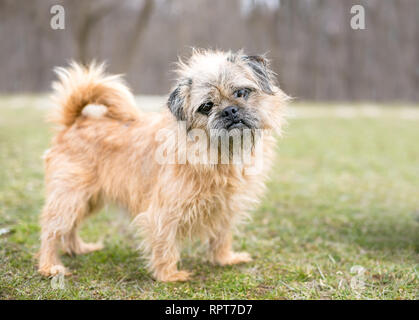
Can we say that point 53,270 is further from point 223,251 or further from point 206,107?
point 206,107

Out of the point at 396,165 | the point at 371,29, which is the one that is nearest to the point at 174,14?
the point at 371,29

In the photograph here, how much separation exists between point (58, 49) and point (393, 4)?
14814 millimetres

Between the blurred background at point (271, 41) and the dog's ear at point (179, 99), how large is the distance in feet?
47.6

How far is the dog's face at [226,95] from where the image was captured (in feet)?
10.1

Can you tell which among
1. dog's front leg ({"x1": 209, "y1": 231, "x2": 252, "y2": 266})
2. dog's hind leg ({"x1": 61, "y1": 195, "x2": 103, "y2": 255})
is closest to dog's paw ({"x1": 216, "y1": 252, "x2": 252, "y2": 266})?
dog's front leg ({"x1": 209, "y1": 231, "x2": 252, "y2": 266})

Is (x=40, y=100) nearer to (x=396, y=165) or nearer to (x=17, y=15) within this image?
(x=17, y=15)

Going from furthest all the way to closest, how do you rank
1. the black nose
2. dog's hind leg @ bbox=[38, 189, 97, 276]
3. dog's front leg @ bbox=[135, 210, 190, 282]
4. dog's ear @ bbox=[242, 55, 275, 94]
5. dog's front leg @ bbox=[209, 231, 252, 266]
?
dog's front leg @ bbox=[209, 231, 252, 266] → dog's hind leg @ bbox=[38, 189, 97, 276] → dog's front leg @ bbox=[135, 210, 190, 282] → dog's ear @ bbox=[242, 55, 275, 94] → the black nose

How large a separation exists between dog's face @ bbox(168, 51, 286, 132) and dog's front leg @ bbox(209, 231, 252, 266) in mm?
1069

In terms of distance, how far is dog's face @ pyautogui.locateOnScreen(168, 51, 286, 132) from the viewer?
10.1 ft

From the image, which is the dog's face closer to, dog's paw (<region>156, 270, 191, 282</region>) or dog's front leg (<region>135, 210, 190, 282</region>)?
dog's front leg (<region>135, 210, 190, 282</region>)

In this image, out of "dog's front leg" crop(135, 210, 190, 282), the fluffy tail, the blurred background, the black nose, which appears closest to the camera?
the black nose

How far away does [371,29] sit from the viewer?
59.1 ft

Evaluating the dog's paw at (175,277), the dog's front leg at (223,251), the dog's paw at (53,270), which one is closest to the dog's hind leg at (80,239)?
the dog's paw at (53,270)

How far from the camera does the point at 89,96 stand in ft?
12.8
